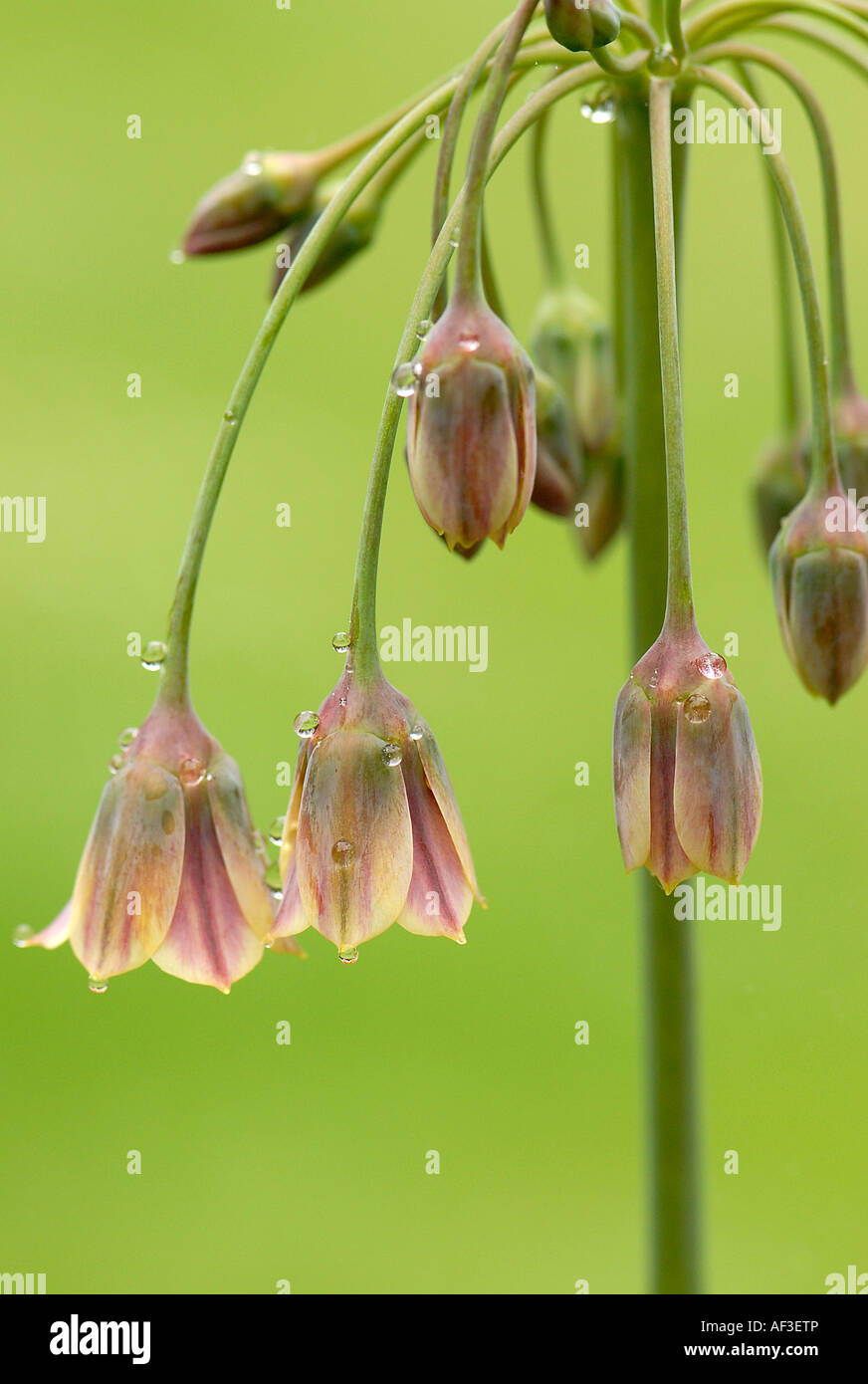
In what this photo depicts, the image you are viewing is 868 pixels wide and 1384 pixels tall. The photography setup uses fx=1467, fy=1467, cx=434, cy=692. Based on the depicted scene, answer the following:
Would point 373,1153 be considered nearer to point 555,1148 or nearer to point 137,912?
point 555,1148

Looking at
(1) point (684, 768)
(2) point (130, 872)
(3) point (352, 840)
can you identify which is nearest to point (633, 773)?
(1) point (684, 768)

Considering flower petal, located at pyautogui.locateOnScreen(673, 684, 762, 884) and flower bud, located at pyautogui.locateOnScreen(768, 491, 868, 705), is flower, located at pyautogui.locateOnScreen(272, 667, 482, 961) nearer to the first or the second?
flower petal, located at pyautogui.locateOnScreen(673, 684, 762, 884)

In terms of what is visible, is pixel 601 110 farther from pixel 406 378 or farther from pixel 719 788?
→ pixel 719 788

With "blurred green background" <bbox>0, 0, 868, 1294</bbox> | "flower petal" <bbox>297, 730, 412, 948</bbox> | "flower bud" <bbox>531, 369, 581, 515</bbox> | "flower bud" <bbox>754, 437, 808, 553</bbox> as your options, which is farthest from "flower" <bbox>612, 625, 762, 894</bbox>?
"blurred green background" <bbox>0, 0, 868, 1294</bbox>

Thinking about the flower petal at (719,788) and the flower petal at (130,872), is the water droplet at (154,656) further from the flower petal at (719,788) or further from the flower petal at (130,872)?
the flower petal at (719,788)

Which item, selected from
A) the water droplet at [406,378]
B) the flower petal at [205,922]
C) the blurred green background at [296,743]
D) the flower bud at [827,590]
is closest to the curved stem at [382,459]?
the water droplet at [406,378]

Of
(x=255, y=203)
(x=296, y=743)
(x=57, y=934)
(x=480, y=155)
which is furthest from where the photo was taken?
(x=296, y=743)

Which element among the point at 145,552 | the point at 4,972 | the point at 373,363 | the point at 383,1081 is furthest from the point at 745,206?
the point at 4,972
